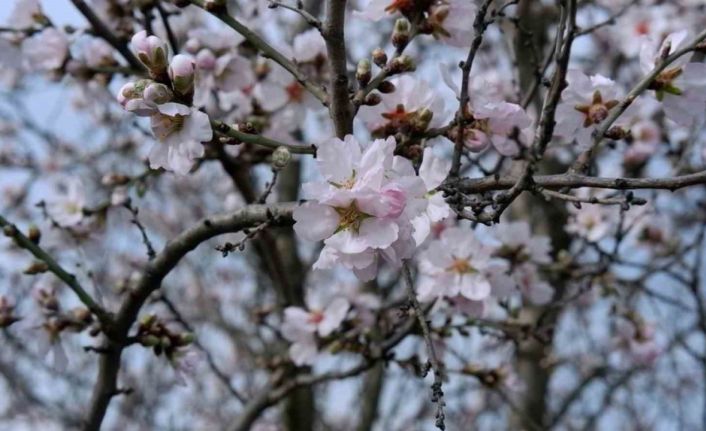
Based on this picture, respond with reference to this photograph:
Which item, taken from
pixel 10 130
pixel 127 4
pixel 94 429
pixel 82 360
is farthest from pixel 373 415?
pixel 10 130

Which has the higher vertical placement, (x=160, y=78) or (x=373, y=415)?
(x=373, y=415)

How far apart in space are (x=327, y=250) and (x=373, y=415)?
297 centimetres

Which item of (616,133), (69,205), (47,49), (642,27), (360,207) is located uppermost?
(642,27)

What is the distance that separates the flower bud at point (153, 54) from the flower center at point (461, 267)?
1.15 metres

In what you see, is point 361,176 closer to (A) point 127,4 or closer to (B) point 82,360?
(A) point 127,4

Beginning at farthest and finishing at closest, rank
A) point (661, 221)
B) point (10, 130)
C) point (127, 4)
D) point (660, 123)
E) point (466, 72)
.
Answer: point (10, 130)
point (660, 123)
point (661, 221)
point (127, 4)
point (466, 72)

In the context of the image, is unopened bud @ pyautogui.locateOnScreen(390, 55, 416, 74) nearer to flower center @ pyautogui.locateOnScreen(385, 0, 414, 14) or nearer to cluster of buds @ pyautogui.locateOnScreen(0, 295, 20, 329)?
flower center @ pyautogui.locateOnScreen(385, 0, 414, 14)

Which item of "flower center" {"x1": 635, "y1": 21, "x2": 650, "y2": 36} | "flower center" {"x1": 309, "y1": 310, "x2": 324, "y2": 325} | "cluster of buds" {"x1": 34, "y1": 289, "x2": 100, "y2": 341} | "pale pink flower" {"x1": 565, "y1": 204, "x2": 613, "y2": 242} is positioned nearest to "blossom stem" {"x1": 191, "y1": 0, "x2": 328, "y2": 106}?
"cluster of buds" {"x1": 34, "y1": 289, "x2": 100, "y2": 341}

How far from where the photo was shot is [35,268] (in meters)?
2.15

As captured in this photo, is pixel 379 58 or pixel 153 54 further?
pixel 379 58

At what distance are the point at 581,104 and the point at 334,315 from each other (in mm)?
1310

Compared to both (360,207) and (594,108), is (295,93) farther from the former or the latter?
(360,207)

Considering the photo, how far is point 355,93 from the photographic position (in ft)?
5.51

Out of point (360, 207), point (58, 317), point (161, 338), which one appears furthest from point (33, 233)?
point (360, 207)
